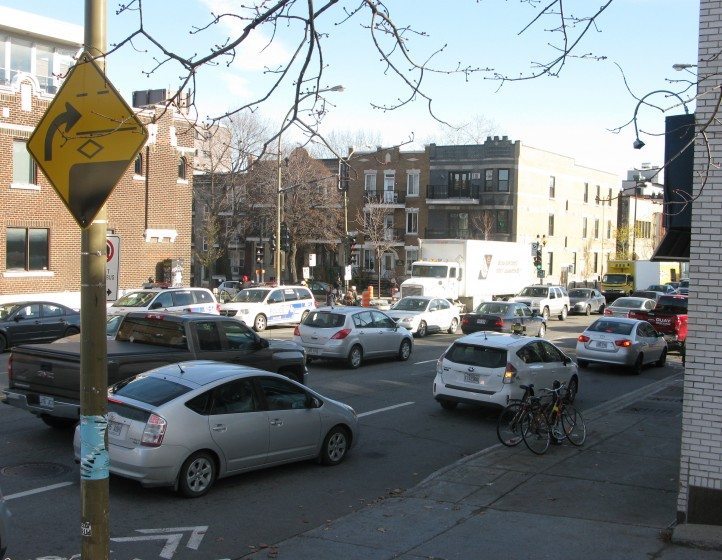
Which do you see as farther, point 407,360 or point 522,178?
point 522,178

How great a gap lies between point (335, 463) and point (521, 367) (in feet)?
16.3

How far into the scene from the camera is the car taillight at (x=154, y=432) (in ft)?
29.5

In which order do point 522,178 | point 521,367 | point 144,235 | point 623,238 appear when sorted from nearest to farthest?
point 521,367
point 144,235
point 522,178
point 623,238

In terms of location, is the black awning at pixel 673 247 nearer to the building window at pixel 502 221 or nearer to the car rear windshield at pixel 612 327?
the car rear windshield at pixel 612 327

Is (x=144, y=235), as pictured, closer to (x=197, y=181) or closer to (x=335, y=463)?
(x=197, y=181)

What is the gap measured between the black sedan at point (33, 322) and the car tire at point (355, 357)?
877 centimetres

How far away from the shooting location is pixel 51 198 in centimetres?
3284

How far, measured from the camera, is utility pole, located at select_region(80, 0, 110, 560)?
201 inches

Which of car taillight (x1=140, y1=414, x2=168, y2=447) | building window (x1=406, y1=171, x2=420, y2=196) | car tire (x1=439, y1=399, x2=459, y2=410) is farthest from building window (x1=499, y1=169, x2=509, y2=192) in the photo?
car taillight (x1=140, y1=414, x2=168, y2=447)

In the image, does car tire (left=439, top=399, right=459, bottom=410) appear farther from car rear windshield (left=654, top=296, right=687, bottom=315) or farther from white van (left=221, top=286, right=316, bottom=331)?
car rear windshield (left=654, top=296, right=687, bottom=315)

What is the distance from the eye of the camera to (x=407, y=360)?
23125 millimetres

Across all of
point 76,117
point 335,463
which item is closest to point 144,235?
point 335,463

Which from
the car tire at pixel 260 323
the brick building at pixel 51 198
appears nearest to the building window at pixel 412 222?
the brick building at pixel 51 198

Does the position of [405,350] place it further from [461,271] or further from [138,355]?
[461,271]
